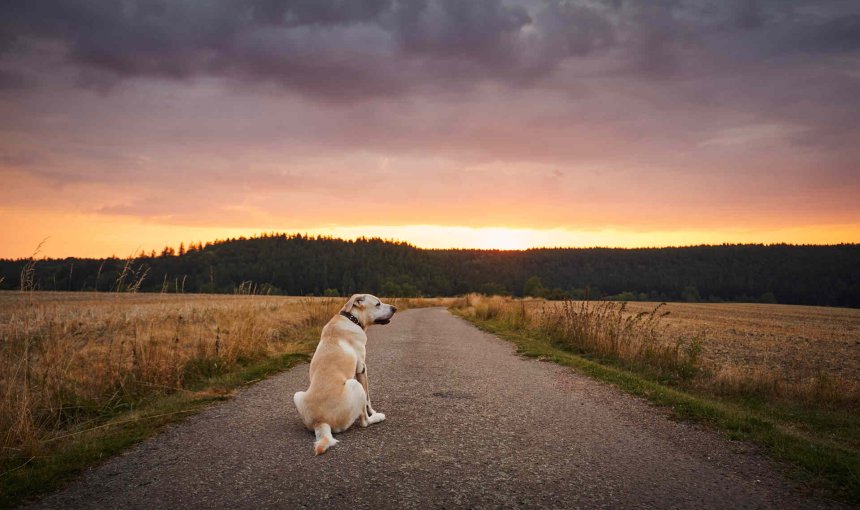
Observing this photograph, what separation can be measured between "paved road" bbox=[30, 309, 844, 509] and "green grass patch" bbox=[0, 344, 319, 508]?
0.81 feet

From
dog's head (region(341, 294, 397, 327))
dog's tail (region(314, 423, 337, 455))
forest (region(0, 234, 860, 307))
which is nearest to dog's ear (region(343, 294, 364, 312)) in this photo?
dog's head (region(341, 294, 397, 327))

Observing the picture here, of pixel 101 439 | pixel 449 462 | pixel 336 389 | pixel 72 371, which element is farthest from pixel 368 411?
pixel 72 371

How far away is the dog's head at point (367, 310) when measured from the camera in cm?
711

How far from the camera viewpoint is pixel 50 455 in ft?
Result: 15.9

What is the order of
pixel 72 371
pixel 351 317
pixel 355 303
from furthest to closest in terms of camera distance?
pixel 72 371 < pixel 355 303 < pixel 351 317

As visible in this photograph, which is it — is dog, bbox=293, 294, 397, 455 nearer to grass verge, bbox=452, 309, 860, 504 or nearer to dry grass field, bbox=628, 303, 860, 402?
grass verge, bbox=452, 309, 860, 504

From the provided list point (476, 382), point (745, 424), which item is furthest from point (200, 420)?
point (745, 424)

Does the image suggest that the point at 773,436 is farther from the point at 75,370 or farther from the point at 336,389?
the point at 75,370

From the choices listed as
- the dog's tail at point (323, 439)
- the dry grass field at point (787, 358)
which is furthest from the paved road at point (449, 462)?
the dry grass field at point (787, 358)

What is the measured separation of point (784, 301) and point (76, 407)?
137539 millimetres

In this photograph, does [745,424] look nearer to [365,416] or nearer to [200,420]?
[365,416]

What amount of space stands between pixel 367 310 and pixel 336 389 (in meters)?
1.93

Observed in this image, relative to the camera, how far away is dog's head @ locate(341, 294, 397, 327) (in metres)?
7.11

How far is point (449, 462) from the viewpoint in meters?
4.73
